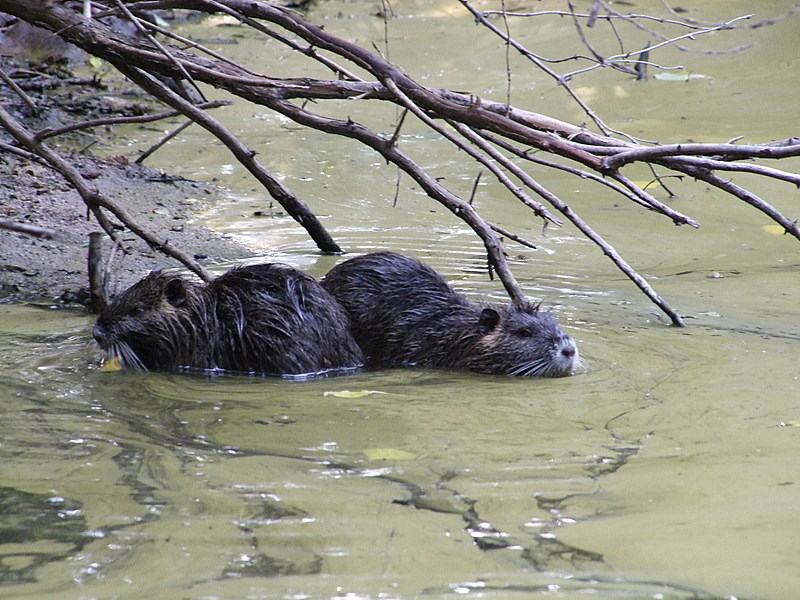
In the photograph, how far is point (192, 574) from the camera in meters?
2.26

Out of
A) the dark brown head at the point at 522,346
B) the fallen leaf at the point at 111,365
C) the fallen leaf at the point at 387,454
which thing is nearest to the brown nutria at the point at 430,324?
the dark brown head at the point at 522,346

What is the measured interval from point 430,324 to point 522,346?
1.63 feet

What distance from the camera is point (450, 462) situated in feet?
10.2

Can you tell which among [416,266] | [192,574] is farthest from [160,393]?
[192,574]

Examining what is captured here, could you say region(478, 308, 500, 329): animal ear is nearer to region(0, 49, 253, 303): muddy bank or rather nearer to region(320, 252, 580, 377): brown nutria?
region(320, 252, 580, 377): brown nutria

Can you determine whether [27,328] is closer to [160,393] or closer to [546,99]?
[160,393]

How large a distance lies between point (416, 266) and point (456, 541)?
2699 mm

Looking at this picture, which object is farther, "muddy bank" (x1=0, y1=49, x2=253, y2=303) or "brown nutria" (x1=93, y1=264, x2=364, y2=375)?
"muddy bank" (x1=0, y1=49, x2=253, y2=303)

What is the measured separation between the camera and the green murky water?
90.2 inches

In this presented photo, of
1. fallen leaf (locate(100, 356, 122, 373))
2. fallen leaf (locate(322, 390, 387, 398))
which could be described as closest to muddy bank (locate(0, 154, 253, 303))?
fallen leaf (locate(100, 356, 122, 373))

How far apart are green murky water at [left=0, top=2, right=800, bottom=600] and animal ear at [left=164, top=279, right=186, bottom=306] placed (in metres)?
0.42

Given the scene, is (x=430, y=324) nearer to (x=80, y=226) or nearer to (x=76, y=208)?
(x=80, y=226)

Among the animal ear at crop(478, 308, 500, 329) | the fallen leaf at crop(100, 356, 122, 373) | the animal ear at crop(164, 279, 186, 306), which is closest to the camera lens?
the fallen leaf at crop(100, 356, 122, 373)

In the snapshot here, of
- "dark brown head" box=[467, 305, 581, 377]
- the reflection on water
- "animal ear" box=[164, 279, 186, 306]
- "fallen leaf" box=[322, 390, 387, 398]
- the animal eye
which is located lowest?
the reflection on water
